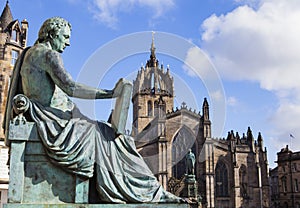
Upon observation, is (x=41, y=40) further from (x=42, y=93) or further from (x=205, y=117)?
(x=205, y=117)

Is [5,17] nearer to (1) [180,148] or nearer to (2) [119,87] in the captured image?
(2) [119,87]

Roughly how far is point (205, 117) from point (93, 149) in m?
41.4

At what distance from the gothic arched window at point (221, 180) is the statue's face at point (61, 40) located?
4230cm

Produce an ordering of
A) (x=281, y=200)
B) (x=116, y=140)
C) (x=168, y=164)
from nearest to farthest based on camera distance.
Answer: (x=116, y=140)
(x=168, y=164)
(x=281, y=200)

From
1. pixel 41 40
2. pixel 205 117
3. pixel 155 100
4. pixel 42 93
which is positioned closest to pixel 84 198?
pixel 42 93

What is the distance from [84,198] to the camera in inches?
136

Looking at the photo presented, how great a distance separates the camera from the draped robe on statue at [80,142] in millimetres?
3486

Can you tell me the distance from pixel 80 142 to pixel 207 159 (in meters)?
40.8

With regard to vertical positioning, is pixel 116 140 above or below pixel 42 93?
below

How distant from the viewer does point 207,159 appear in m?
43.2

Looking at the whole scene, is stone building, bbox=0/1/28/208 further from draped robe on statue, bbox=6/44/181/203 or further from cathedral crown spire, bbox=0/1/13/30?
draped robe on statue, bbox=6/44/181/203

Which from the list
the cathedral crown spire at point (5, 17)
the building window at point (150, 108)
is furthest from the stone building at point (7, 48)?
the building window at point (150, 108)

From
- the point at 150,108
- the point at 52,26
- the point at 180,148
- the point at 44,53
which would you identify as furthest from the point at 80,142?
the point at 150,108

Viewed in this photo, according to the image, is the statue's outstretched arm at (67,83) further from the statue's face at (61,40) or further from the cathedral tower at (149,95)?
the cathedral tower at (149,95)
